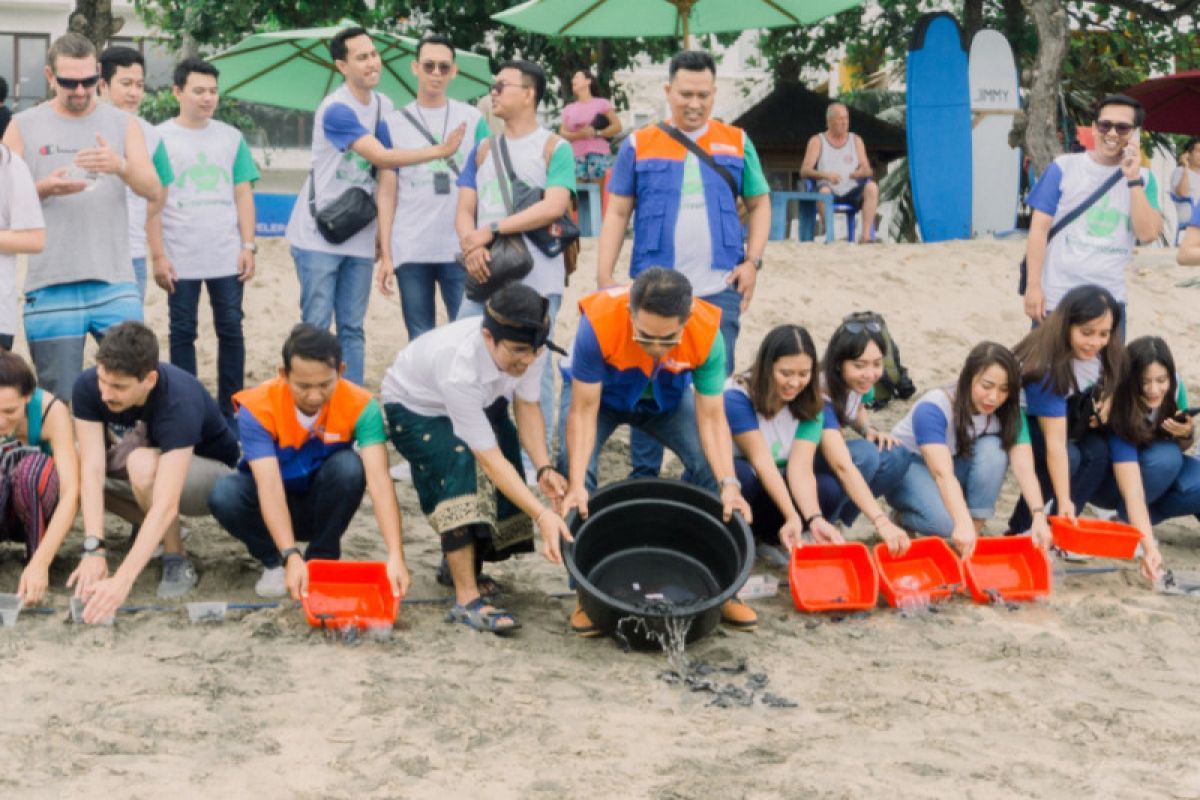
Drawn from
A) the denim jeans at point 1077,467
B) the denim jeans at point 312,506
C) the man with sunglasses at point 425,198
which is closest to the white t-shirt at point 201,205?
the man with sunglasses at point 425,198

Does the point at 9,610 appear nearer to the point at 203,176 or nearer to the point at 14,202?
the point at 14,202

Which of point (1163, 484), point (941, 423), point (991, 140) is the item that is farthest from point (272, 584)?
point (991, 140)

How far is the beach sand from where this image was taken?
117 inches

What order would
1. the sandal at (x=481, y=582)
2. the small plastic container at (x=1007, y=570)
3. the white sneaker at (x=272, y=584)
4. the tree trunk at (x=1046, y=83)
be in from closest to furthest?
the white sneaker at (x=272, y=584) → the sandal at (x=481, y=582) → the small plastic container at (x=1007, y=570) → the tree trunk at (x=1046, y=83)

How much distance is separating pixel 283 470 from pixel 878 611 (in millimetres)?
1849

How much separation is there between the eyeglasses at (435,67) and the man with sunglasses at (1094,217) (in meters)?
2.33

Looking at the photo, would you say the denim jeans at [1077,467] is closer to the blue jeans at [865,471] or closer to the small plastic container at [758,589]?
the blue jeans at [865,471]

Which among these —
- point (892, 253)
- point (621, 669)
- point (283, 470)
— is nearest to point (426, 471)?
point (283, 470)

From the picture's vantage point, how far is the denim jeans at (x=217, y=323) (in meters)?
5.44

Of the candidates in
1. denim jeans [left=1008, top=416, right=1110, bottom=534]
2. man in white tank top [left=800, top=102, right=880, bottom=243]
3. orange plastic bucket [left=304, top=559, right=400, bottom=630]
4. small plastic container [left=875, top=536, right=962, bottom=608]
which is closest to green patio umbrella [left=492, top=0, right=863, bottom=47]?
man in white tank top [left=800, top=102, right=880, bottom=243]

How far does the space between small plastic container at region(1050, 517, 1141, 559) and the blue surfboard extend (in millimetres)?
6400

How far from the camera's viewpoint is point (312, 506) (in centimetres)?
424

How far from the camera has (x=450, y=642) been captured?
153 inches

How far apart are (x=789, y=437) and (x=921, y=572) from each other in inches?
23.7
